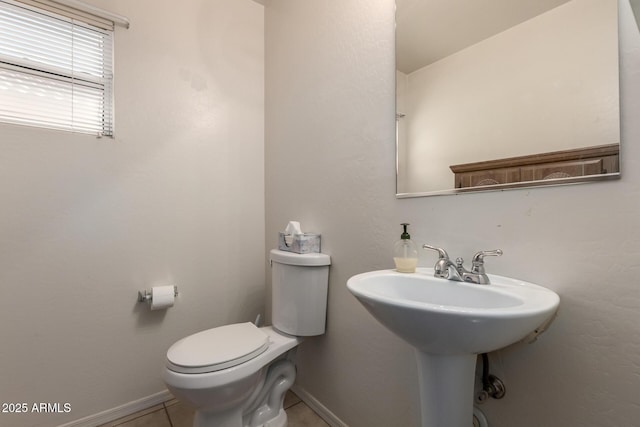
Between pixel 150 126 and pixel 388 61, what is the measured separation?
126 centimetres

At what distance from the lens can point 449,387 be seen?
693 mm

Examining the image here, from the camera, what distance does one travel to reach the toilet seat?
0.98 metres

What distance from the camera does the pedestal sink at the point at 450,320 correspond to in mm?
533

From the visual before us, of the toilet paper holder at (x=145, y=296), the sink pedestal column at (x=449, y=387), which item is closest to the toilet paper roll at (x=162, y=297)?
the toilet paper holder at (x=145, y=296)

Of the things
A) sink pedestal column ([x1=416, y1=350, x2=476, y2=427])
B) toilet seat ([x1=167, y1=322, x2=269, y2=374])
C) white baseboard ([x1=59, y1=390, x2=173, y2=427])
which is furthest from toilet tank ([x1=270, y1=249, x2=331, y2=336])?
white baseboard ([x1=59, y1=390, x2=173, y2=427])

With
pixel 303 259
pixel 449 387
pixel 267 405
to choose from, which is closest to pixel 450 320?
pixel 449 387

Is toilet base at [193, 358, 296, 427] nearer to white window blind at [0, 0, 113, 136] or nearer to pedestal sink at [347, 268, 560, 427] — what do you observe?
pedestal sink at [347, 268, 560, 427]

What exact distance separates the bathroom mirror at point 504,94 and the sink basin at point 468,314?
0.30 m

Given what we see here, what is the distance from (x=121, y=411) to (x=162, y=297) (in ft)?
1.96

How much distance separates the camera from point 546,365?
0.71 m

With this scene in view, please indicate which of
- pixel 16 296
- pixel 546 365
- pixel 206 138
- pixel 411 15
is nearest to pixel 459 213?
pixel 546 365

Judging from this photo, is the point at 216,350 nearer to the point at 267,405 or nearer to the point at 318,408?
the point at 267,405

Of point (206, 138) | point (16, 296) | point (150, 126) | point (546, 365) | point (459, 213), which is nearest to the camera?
point (546, 365)

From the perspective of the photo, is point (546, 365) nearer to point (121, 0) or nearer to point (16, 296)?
point (16, 296)
